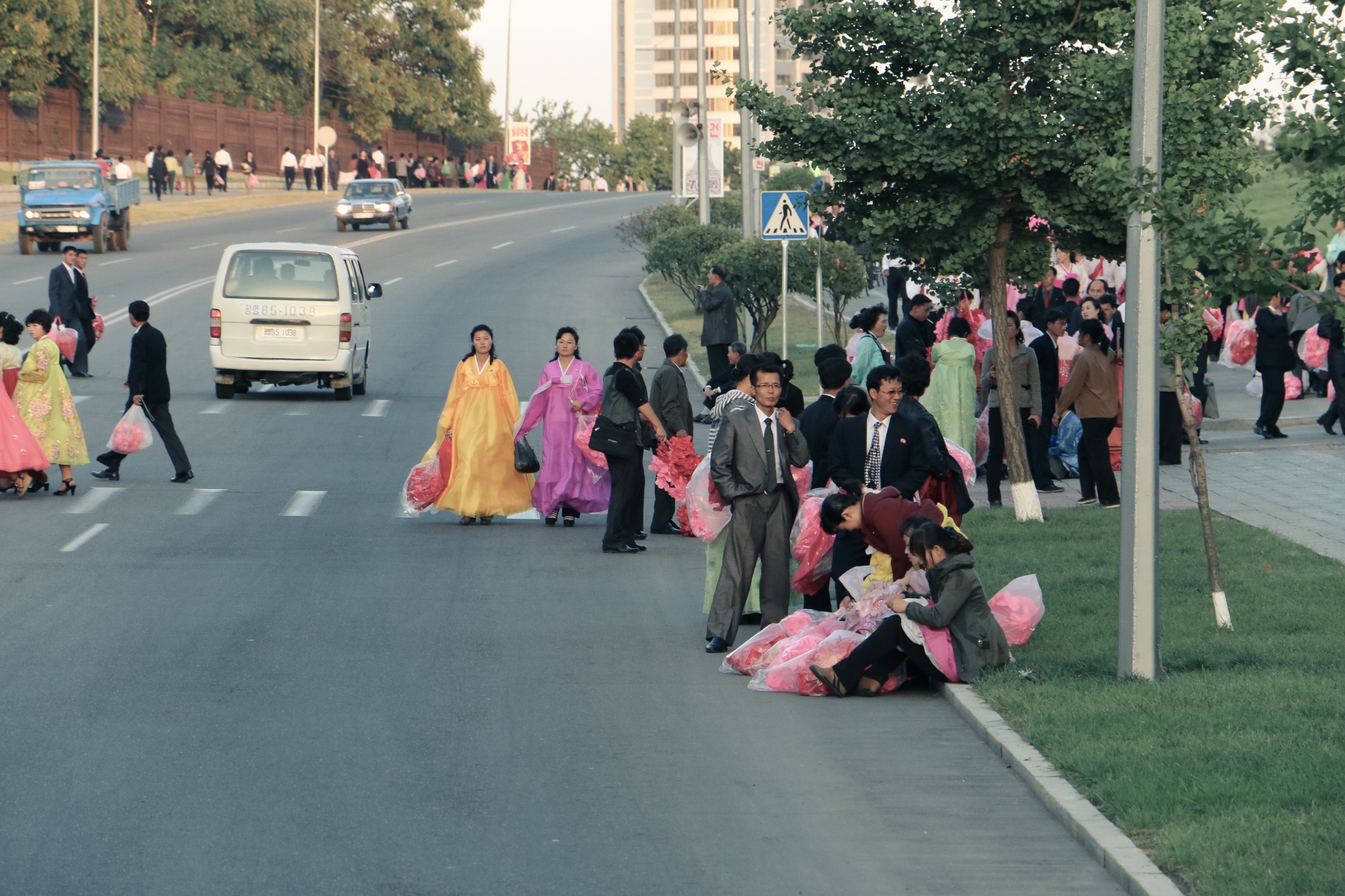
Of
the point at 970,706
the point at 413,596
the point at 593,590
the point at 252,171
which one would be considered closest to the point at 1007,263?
the point at 593,590

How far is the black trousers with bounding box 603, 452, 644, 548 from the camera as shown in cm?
1438

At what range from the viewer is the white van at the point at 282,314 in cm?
2423

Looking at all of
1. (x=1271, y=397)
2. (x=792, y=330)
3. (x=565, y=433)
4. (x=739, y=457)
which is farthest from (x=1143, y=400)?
(x=792, y=330)

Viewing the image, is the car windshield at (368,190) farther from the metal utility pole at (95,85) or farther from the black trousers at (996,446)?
the black trousers at (996,446)

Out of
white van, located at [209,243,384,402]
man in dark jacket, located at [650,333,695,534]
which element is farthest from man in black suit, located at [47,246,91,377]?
man in dark jacket, located at [650,333,695,534]

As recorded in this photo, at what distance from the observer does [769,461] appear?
10.7 m

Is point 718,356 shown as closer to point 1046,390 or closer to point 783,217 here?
point 783,217

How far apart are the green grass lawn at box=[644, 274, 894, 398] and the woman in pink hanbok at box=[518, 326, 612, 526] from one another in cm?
938

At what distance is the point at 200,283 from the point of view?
3934 cm

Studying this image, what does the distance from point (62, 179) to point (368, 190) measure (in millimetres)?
14479

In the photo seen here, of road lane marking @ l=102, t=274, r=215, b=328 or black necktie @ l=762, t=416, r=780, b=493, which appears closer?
black necktie @ l=762, t=416, r=780, b=493

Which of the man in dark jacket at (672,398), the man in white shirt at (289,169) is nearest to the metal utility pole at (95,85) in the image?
the man in white shirt at (289,169)

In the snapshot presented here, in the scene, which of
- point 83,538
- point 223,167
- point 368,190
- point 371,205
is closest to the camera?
point 83,538

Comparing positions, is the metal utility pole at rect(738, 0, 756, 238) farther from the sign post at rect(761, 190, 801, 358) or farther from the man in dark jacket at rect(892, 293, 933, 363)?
the man in dark jacket at rect(892, 293, 933, 363)
